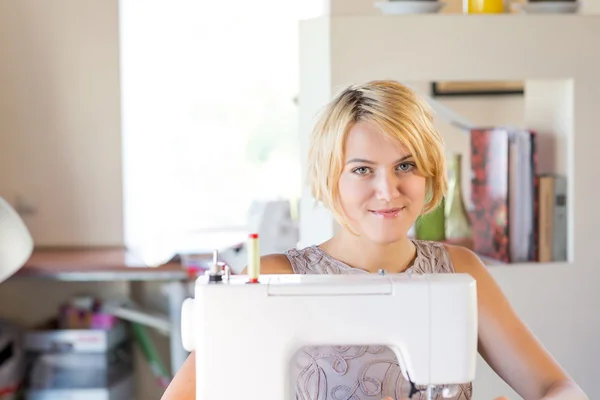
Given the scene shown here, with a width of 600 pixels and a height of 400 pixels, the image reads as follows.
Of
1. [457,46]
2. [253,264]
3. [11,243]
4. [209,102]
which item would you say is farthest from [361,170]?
[209,102]

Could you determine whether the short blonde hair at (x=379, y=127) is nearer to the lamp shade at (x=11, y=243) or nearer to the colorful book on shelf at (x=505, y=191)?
the lamp shade at (x=11, y=243)

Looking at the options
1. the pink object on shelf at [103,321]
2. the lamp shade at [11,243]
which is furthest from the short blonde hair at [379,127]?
the pink object on shelf at [103,321]

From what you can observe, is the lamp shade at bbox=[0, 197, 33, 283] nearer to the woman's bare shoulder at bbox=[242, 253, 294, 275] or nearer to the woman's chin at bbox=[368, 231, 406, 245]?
the woman's bare shoulder at bbox=[242, 253, 294, 275]

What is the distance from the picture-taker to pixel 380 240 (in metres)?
1.55

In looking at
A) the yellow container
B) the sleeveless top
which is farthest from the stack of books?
the sleeveless top

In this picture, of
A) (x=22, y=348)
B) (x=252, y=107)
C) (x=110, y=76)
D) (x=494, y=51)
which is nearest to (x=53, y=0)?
(x=110, y=76)

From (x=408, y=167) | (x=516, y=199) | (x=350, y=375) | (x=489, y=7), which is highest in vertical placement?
(x=489, y=7)

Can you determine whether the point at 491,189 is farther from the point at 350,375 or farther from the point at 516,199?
the point at 350,375

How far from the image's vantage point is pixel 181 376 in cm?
150

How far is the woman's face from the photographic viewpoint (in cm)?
149

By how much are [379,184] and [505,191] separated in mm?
1042

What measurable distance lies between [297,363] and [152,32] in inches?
106

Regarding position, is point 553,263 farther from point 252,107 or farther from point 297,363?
point 252,107

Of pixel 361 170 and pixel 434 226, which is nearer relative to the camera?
pixel 361 170
